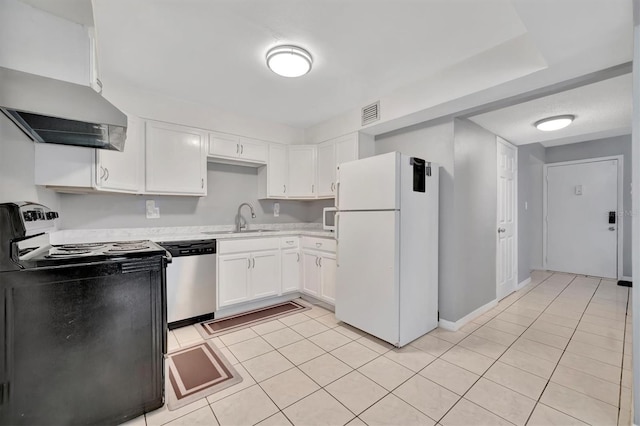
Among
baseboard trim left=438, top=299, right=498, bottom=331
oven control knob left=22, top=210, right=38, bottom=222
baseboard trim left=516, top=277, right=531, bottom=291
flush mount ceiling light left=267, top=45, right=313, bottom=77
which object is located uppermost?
flush mount ceiling light left=267, top=45, right=313, bottom=77

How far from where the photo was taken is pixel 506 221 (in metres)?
3.77

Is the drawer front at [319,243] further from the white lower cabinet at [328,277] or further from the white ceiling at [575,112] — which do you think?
the white ceiling at [575,112]

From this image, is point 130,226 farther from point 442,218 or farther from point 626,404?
point 626,404

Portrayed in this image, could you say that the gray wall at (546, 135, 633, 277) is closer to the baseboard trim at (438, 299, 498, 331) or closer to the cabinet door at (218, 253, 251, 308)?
the baseboard trim at (438, 299, 498, 331)

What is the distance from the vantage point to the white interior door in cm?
452

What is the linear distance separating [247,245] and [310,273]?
86 cm

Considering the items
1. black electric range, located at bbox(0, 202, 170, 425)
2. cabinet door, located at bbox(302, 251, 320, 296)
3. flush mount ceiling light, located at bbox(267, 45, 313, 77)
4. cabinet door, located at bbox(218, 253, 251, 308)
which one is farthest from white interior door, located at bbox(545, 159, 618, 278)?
black electric range, located at bbox(0, 202, 170, 425)

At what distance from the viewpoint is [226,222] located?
3.65m

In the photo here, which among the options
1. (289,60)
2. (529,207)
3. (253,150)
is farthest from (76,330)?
(529,207)

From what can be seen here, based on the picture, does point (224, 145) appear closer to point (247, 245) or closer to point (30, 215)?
point (247, 245)

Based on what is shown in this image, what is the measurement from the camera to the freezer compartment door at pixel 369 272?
2.36 m

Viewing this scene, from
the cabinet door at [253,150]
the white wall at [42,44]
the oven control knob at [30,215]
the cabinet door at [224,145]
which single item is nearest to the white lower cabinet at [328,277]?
the cabinet door at [253,150]

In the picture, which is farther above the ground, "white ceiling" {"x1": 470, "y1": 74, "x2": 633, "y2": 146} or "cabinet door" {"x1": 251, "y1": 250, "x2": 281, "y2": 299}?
"white ceiling" {"x1": 470, "y1": 74, "x2": 633, "y2": 146}

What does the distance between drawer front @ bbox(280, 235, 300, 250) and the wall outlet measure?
4.77 feet
